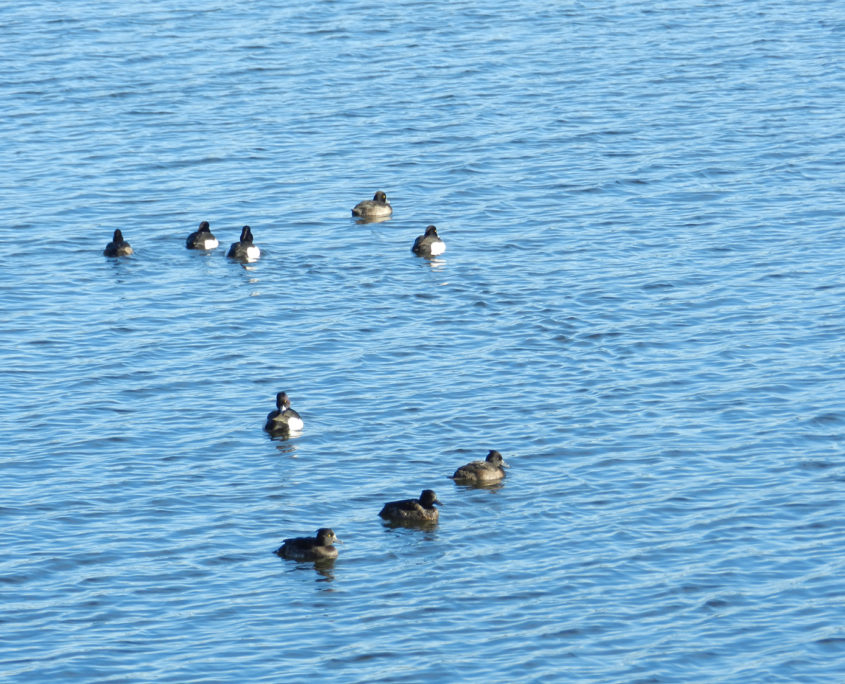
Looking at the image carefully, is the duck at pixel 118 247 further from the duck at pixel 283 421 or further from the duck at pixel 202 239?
the duck at pixel 283 421

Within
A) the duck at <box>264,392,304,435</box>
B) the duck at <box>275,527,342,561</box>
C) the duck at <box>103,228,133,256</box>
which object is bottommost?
the duck at <box>275,527,342,561</box>

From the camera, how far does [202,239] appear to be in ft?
106

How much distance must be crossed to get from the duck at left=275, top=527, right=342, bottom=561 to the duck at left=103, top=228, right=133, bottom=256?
13.6 metres

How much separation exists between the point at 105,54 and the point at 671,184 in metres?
21.1

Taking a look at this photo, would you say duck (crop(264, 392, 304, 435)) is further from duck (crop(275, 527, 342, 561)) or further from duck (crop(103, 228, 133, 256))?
duck (crop(103, 228, 133, 256))

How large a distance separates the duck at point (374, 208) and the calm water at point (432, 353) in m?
0.53

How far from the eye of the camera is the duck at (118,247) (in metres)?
31.8

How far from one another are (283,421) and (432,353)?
443 centimetres

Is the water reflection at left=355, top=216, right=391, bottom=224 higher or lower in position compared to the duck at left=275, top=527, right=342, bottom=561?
higher

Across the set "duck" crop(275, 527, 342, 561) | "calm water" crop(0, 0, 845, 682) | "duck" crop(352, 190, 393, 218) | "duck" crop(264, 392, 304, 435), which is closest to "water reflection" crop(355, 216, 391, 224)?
"duck" crop(352, 190, 393, 218)

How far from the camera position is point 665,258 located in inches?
1226

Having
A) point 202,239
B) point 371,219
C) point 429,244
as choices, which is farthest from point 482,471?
point 371,219

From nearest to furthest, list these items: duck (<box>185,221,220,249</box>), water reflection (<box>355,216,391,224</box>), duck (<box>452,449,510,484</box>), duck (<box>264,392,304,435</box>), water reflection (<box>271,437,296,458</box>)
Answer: duck (<box>452,449,510,484</box>), water reflection (<box>271,437,296,458</box>), duck (<box>264,392,304,435</box>), duck (<box>185,221,220,249</box>), water reflection (<box>355,216,391,224</box>)

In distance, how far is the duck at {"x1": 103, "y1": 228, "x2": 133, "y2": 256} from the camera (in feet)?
104
